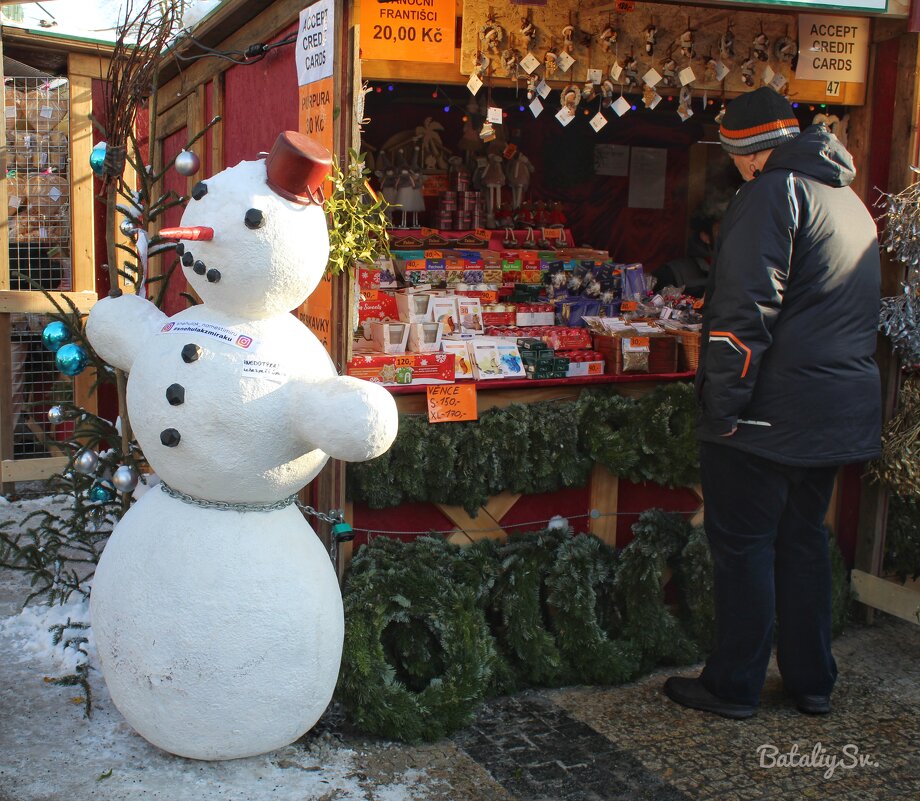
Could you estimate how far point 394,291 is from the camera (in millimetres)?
5277

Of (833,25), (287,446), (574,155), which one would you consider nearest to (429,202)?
(574,155)

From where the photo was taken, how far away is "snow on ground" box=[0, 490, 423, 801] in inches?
128

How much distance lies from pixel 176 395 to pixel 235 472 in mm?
302

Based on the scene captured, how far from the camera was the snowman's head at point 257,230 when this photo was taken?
10.2ft

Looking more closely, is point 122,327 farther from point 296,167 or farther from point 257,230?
point 296,167

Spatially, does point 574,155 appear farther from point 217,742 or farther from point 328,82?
point 217,742

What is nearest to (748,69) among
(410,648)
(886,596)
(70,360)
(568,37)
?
(568,37)

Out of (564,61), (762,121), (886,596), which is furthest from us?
(886,596)

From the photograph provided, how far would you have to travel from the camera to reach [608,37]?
4645 millimetres

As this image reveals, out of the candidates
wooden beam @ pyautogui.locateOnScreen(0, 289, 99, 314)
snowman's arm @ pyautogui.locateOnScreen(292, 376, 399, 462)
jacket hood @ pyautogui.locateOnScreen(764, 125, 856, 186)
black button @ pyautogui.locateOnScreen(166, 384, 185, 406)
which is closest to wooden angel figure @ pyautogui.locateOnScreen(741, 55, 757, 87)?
jacket hood @ pyautogui.locateOnScreen(764, 125, 856, 186)

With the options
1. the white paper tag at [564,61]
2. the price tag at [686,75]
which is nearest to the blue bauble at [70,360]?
the white paper tag at [564,61]

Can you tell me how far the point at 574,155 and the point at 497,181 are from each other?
115 cm

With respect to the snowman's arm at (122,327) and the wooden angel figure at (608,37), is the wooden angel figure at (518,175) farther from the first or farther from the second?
the snowman's arm at (122,327)

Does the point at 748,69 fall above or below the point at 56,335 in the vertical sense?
above
